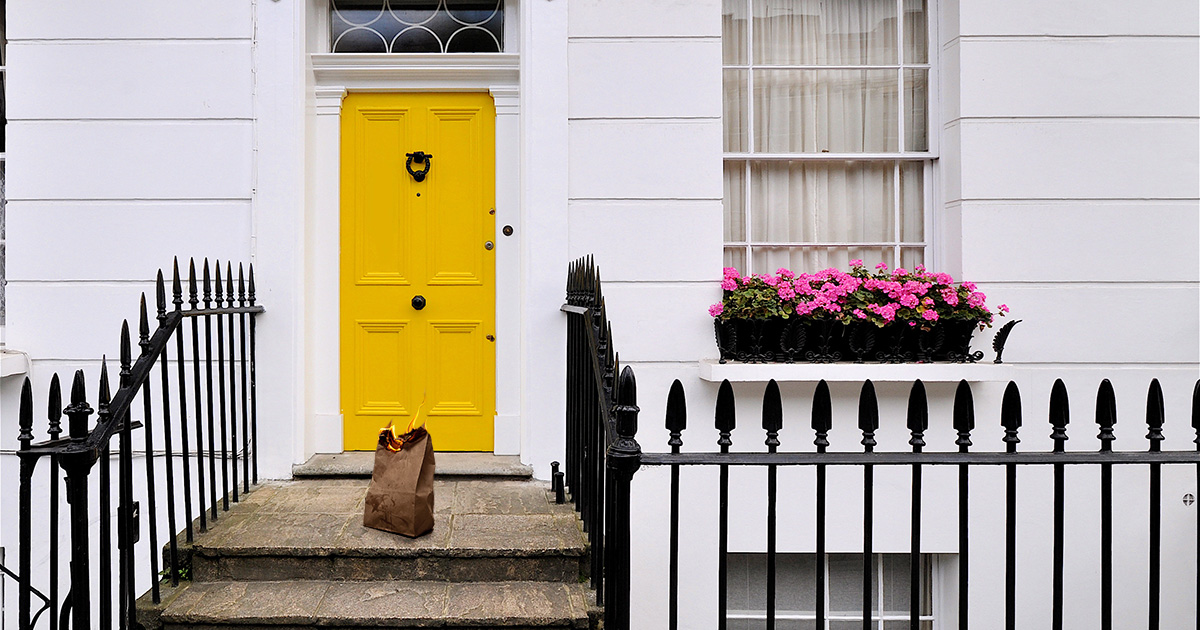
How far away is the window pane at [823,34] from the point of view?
4871mm

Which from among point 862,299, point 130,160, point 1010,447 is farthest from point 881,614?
point 130,160

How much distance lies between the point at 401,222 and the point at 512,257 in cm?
65

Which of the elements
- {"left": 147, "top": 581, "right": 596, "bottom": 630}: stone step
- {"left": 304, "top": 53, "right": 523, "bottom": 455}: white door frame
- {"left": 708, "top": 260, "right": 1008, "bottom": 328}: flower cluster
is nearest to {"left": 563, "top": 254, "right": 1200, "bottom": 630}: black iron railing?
{"left": 147, "top": 581, "right": 596, "bottom": 630}: stone step

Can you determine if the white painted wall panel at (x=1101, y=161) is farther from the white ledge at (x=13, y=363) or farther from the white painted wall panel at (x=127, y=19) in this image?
the white ledge at (x=13, y=363)

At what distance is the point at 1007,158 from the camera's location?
4.61 meters

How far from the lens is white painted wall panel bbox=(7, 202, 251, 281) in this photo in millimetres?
4551

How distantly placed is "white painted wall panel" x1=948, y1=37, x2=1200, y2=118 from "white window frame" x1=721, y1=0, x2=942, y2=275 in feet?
0.84

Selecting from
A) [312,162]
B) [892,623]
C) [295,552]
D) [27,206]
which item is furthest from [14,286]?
[892,623]

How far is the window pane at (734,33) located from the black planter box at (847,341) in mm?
1493

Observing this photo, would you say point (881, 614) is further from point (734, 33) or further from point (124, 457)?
point (124, 457)

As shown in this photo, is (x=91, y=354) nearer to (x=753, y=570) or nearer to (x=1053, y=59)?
(x=753, y=570)

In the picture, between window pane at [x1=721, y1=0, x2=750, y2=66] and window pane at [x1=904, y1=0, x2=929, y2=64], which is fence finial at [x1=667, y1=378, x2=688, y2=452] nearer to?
window pane at [x1=721, y1=0, x2=750, y2=66]

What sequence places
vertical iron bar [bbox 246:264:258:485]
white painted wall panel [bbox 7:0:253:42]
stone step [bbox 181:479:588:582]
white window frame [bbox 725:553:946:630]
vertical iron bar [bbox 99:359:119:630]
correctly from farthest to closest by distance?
white window frame [bbox 725:553:946:630] < white painted wall panel [bbox 7:0:253:42] < vertical iron bar [bbox 246:264:258:485] < stone step [bbox 181:479:588:582] < vertical iron bar [bbox 99:359:119:630]

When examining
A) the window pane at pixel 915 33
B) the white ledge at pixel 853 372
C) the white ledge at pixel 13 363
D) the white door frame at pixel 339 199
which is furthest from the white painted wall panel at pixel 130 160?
the window pane at pixel 915 33
